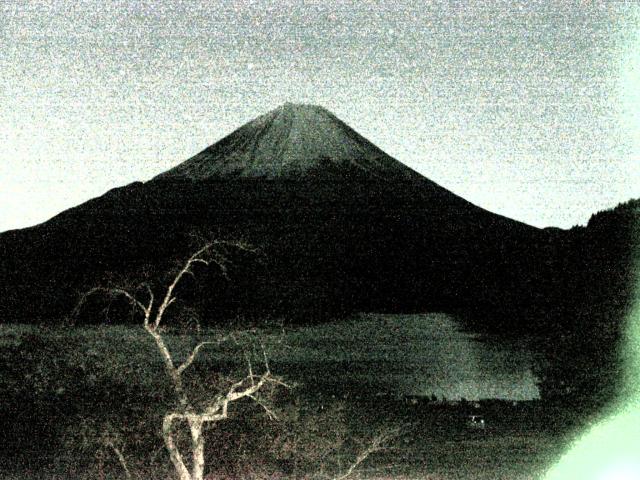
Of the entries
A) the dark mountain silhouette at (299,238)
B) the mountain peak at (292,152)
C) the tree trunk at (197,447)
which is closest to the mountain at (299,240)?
the dark mountain silhouette at (299,238)

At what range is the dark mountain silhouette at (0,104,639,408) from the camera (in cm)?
9988

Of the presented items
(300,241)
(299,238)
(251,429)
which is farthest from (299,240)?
(251,429)

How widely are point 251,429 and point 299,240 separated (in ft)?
297

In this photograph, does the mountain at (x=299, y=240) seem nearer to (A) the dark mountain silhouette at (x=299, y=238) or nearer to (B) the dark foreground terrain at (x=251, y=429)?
(A) the dark mountain silhouette at (x=299, y=238)

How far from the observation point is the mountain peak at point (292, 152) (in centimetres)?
13862

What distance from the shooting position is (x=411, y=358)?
249 feet

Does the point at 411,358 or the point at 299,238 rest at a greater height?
the point at 299,238

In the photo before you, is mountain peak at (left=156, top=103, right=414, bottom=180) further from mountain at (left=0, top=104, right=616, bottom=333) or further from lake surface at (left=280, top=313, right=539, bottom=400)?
lake surface at (left=280, top=313, right=539, bottom=400)

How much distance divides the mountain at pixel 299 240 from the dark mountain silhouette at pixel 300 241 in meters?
0.22

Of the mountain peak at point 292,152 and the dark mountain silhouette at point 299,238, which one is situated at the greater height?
the mountain peak at point 292,152

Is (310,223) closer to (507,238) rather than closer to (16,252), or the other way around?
(507,238)

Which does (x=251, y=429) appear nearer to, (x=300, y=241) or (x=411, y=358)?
(x=411, y=358)

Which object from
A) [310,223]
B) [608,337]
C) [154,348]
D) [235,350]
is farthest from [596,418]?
[310,223]

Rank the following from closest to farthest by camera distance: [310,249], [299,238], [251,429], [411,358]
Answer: [251,429] < [411,358] < [310,249] < [299,238]
